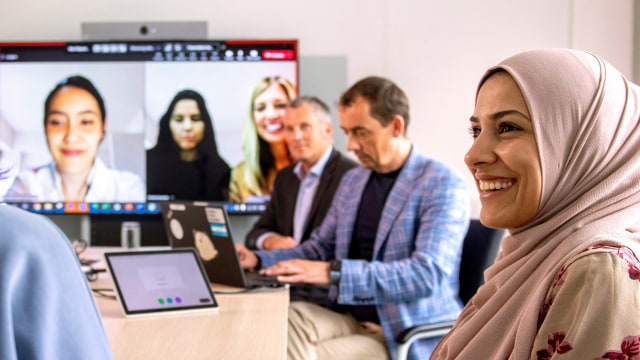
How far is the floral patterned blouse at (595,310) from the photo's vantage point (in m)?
1.16

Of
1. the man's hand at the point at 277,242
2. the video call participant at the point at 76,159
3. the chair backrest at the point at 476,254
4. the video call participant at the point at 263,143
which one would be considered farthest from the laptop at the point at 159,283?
the video call participant at the point at 76,159

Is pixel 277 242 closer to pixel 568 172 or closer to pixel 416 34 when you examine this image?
pixel 416 34

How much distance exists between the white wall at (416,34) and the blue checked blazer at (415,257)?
184 cm

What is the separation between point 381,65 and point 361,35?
0.68ft

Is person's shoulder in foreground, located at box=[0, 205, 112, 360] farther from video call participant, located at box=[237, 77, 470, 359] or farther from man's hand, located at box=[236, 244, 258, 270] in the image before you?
man's hand, located at box=[236, 244, 258, 270]

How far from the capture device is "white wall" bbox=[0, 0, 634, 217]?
4.90 m

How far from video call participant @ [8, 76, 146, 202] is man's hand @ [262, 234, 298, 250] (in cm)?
114

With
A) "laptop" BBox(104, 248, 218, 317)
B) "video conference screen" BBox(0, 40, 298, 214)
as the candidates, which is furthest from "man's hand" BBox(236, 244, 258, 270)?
"video conference screen" BBox(0, 40, 298, 214)

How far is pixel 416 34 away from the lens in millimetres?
4930

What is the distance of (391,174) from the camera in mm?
3258

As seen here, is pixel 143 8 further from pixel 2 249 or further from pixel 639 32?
pixel 2 249

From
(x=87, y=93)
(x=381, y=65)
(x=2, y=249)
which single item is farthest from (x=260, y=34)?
(x=2, y=249)

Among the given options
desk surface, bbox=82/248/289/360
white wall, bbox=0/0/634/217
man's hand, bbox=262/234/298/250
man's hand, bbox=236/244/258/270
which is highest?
white wall, bbox=0/0/634/217

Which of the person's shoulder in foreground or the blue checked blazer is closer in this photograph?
the person's shoulder in foreground
